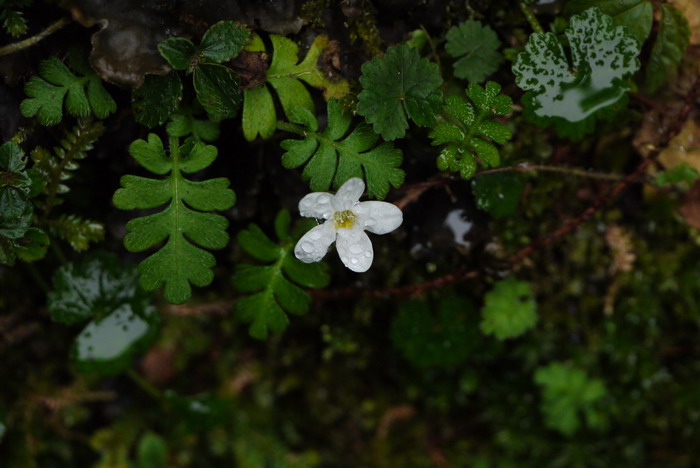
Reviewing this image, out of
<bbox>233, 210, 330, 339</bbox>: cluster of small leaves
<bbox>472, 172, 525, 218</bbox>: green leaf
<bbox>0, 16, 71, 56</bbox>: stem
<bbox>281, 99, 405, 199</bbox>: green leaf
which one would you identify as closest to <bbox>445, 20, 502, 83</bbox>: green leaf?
<bbox>472, 172, 525, 218</bbox>: green leaf

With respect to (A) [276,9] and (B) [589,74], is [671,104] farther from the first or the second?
(A) [276,9]

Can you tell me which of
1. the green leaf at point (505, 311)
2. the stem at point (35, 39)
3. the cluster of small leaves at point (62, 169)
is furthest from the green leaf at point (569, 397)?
the stem at point (35, 39)

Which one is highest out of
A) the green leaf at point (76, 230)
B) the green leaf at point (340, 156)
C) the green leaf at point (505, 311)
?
the green leaf at point (340, 156)

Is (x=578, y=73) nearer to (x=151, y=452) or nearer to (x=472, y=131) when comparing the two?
(x=472, y=131)

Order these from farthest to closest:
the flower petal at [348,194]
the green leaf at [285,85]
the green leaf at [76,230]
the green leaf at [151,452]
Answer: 1. the green leaf at [151,452]
2. the green leaf at [76,230]
3. the green leaf at [285,85]
4. the flower petal at [348,194]

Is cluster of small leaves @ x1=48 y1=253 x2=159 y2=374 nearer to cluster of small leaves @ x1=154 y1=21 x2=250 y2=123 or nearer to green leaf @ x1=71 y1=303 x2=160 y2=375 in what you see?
green leaf @ x1=71 y1=303 x2=160 y2=375

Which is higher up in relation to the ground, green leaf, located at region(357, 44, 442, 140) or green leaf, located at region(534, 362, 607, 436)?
green leaf, located at region(357, 44, 442, 140)

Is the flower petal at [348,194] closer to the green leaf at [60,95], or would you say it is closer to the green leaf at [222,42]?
the green leaf at [222,42]
